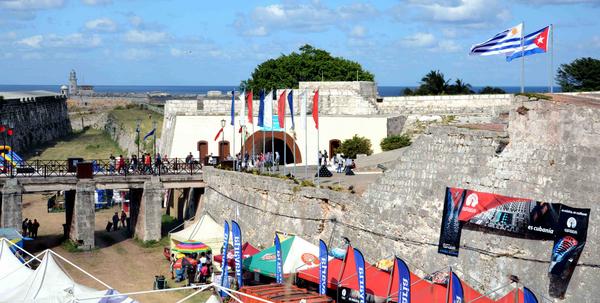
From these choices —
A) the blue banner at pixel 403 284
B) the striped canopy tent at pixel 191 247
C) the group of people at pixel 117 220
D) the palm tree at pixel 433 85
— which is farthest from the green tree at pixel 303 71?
the blue banner at pixel 403 284

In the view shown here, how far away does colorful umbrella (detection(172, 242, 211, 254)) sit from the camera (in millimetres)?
28906

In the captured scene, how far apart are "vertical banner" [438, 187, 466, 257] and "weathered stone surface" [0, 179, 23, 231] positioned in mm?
17222

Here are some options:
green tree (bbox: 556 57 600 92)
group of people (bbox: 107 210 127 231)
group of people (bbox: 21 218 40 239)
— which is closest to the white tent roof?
group of people (bbox: 21 218 40 239)

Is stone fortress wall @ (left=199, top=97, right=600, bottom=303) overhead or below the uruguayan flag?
below

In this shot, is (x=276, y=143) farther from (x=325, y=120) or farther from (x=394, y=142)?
(x=394, y=142)

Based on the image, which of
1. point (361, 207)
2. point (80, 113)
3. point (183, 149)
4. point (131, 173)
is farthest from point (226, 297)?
point (80, 113)

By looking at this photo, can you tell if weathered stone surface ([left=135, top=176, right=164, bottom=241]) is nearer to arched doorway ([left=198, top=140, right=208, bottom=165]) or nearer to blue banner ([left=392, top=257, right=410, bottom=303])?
arched doorway ([left=198, top=140, right=208, bottom=165])

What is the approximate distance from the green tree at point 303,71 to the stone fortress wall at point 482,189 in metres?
37.7

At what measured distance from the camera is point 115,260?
3195 centimetres

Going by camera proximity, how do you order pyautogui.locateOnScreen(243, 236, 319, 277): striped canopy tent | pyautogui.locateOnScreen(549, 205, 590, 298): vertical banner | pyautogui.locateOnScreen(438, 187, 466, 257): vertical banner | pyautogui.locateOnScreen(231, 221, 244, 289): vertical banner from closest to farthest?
pyautogui.locateOnScreen(549, 205, 590, 298): vertical banner → pyautogui.locateOnScreen(438, 187, 466, 257): vertical banner → pyautogui.locateOnScreen(243, 236, 319, 277): striped canopy tent → pyautogui.locateOnScreen(231, 221, 244, 289): vertical banner

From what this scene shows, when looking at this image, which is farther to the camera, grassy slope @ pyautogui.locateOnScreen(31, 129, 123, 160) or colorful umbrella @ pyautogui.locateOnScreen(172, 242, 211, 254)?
grassy slope @ pyautogui.locateOnScreen(31, 129, 123, 160)

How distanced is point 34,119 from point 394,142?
4093cm

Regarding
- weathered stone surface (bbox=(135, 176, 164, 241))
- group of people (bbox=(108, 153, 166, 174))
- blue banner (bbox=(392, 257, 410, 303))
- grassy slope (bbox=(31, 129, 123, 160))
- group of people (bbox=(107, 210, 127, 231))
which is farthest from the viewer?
grassy slope (bbox=(31, 129, 123, 160))

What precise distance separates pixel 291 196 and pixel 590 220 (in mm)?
11426
